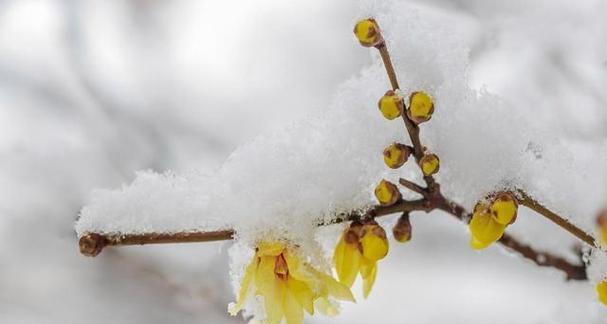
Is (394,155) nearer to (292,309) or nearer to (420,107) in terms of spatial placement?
(420,107)

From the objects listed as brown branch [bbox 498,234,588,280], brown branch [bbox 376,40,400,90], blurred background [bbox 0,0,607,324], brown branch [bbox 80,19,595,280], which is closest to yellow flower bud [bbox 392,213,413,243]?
brown branch [bbox 80,19,595,280]

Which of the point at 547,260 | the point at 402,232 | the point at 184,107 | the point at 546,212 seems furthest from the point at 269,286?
the point at 184,107

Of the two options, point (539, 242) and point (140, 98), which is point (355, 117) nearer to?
point (539, 242)

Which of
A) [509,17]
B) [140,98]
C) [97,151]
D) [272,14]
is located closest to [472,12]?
[509,17]

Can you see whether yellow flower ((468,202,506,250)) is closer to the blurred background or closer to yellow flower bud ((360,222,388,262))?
yellow flower bud ((360,222,388,262))

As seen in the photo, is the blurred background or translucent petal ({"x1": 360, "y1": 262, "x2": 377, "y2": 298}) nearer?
translucent petal ({"x1": 360, "y1": 262, "x2": 377, "y2": 298})

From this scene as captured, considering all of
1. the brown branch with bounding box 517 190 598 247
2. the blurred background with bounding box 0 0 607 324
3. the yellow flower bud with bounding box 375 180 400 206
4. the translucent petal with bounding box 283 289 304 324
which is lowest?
the translucent petal with bounding box 283 289 304 324

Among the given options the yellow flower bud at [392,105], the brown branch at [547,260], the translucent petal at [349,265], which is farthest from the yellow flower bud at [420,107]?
the brown branch at [547,260]
